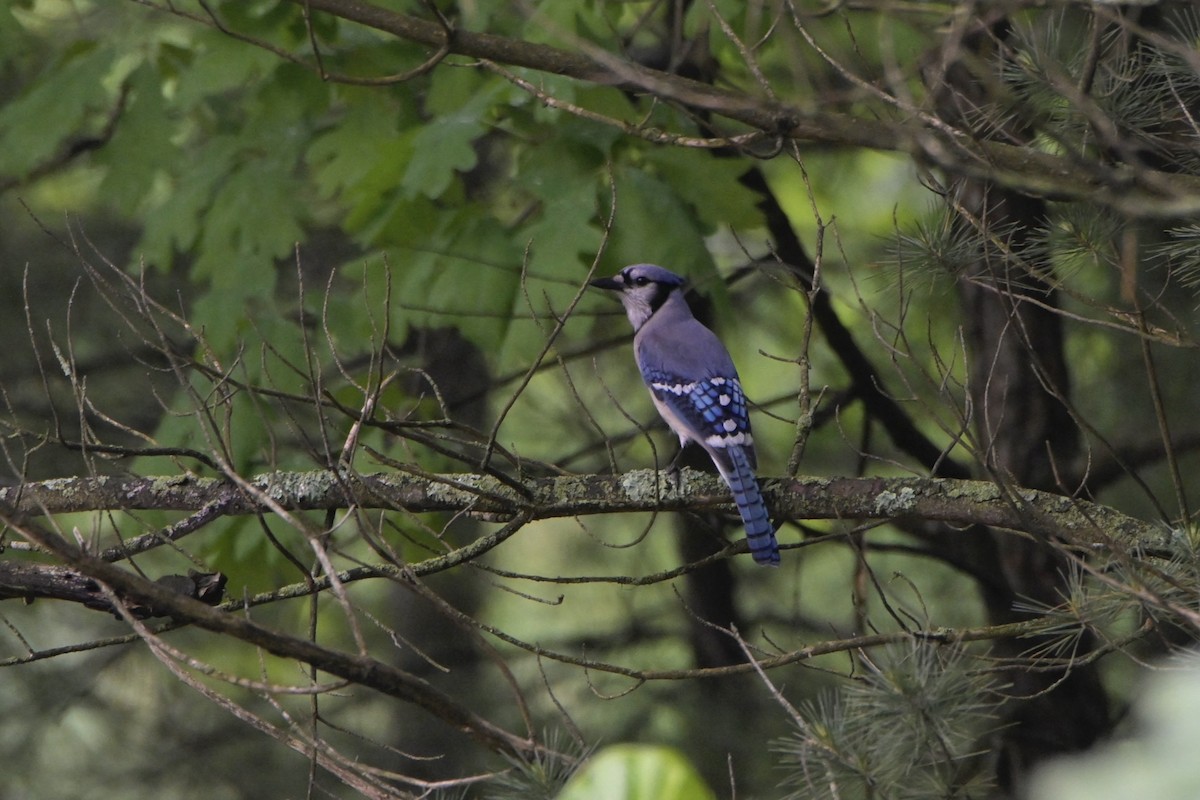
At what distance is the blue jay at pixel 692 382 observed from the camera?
113 inches

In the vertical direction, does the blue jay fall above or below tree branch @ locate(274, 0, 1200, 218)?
below

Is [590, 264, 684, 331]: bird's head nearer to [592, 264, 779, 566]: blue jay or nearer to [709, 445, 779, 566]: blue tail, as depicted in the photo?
[592, 264, 779, 566]: blue jay

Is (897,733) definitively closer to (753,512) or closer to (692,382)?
(753,512)

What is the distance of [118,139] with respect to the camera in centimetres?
373

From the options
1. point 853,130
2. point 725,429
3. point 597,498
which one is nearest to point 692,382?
point 725,429

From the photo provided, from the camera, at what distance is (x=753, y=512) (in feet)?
9.16

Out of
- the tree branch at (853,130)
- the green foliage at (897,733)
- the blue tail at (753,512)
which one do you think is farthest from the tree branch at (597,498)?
the tree branch at (853,130)

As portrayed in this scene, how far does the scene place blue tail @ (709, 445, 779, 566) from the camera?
9.07ft

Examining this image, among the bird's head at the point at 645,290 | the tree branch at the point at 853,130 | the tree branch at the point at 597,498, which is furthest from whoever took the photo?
the bird's head at the point at 645,290

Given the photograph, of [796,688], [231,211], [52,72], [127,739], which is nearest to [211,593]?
[231,211]

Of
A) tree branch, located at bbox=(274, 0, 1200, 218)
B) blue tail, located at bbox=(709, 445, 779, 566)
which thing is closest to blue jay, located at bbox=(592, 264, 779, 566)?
blue tail, located at bbox=(709, 445, 779, 566)

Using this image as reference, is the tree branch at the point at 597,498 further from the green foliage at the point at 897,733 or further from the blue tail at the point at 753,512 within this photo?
the green foliage at the point at 897,733

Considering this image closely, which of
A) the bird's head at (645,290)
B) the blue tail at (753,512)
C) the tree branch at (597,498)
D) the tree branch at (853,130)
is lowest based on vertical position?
the bird's head at (645,290)

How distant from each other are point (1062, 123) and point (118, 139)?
8.45 feet
